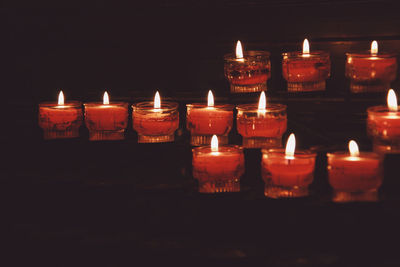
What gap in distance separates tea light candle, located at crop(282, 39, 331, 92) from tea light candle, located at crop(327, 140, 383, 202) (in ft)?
1.18

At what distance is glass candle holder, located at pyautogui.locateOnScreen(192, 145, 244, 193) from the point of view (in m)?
Result: 2.06

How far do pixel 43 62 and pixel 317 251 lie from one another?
1.83 meters

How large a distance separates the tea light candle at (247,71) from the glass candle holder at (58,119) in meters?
0.69

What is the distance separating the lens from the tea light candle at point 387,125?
6.63 feet

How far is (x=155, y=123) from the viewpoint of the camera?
2.28 m

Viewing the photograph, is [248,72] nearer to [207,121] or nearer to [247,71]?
[247,71]

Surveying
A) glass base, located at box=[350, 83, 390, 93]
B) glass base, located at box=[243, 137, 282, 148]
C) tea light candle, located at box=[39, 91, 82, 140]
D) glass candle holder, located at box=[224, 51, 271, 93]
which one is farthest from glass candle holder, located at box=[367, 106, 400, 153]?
tea light candle, located at box=[39, 91, 82, 140]

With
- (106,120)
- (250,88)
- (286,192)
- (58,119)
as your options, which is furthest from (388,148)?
(58,119)

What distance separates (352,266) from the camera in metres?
1.94

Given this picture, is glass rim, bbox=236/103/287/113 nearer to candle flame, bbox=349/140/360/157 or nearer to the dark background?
the dark background

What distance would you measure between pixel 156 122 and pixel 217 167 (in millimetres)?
360

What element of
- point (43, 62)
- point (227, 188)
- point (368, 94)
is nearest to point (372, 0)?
point (368, 94)

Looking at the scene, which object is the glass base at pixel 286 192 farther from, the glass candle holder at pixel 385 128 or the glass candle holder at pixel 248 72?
the glass candle holder at pixel 248 72

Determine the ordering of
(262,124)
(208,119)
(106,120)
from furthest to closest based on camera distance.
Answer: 1. (106,120)
2. (208,119)
3. (262,124)
